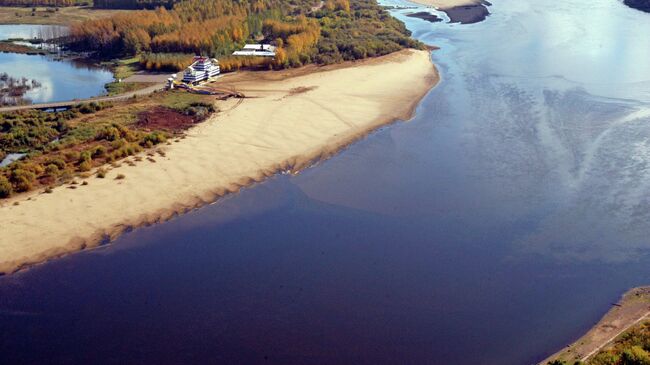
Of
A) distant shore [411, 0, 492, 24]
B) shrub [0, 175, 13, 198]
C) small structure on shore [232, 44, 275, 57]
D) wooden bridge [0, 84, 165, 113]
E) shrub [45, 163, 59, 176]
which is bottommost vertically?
shrub [0, 175, 13, 198]

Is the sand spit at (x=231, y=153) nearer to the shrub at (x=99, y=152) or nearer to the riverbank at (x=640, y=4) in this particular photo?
the shrub at (x=99, y=152)

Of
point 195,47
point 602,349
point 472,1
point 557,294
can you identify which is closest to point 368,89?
point 195,47

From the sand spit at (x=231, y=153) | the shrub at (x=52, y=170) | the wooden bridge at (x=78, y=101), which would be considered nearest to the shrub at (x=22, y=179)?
the sand spit at (x=231, y=153)

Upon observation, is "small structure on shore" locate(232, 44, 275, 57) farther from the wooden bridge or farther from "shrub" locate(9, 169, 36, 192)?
"shrub" locate(9, 169, 36, 192)

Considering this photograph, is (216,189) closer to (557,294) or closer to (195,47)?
(557,294)

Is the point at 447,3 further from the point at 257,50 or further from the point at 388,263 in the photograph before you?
the point at 388,263

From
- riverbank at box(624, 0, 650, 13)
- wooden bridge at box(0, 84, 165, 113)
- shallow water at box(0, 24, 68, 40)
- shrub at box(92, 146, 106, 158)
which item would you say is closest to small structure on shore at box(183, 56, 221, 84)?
wooden bridge at box(0, 84, 165, 113)

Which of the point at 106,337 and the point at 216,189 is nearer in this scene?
the point at 106,337
